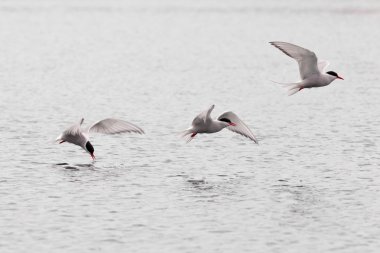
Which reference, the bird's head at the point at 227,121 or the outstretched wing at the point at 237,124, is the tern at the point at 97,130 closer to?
the bird's head at the point at 227,121

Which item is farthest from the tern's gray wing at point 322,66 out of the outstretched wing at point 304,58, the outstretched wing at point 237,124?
the outstretched wing at point 237,124

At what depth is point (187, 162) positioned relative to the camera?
3209cm

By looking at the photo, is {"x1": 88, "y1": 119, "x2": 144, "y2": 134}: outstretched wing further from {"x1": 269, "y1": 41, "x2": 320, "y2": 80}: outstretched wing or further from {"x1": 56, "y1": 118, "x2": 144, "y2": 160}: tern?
{"x1": 269, "y1": 41, "x2": 320, "y2": 80}: outstretched wing

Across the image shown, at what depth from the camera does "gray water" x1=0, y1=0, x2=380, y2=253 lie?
74.3ft

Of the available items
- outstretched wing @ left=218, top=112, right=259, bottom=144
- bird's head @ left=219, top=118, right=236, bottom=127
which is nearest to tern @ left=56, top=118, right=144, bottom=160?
bird's head @ left=219, top=118, right=236, bottom=127

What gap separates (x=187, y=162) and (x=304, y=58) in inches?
217

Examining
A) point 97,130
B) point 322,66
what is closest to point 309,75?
point 322,66

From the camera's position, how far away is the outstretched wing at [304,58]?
28.2m

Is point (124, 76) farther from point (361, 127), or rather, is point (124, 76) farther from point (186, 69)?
point (361, 127)

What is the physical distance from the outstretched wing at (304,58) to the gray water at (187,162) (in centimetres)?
318

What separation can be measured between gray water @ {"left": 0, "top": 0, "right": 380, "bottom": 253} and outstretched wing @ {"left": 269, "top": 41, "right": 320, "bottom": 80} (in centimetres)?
318

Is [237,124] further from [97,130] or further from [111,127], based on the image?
[97,130]

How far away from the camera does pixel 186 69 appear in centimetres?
7238

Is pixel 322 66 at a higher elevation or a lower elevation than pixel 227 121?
higher
